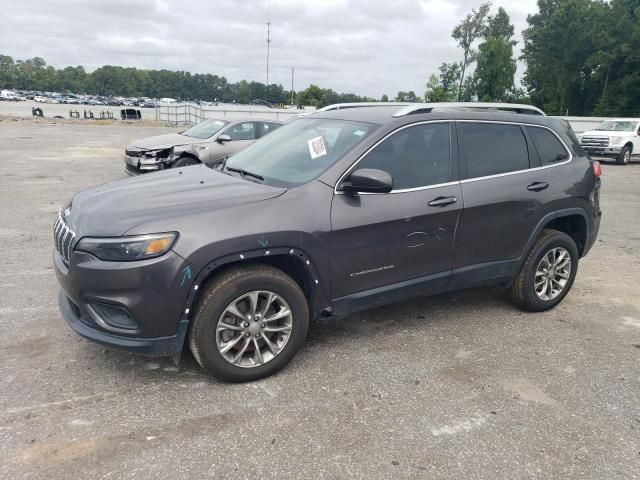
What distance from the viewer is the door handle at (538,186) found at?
4380 mm

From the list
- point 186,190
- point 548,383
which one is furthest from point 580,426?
point 186,190

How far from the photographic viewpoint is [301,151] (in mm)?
4008

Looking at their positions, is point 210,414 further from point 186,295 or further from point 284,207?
point 284,207

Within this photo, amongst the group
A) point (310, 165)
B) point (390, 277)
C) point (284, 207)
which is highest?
point (310, 165)

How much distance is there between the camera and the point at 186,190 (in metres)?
3.54

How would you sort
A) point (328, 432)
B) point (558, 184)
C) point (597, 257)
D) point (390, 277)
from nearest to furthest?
point (328, 432), point (390, 277), point (558, 184), point (597, 257)

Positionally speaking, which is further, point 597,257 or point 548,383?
point 597,257

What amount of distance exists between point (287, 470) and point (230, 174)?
7.47ft

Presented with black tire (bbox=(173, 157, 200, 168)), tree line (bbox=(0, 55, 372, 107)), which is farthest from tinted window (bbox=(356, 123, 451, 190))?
tree line (bbox=(0, 55, 372, 107))

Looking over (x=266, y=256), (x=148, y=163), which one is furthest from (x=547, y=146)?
(x=148, y=163)

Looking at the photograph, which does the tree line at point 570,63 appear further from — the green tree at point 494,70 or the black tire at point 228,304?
the black tire at point 228,304

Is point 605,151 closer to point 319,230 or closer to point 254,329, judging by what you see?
point 319,230

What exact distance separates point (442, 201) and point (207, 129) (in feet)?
28.5

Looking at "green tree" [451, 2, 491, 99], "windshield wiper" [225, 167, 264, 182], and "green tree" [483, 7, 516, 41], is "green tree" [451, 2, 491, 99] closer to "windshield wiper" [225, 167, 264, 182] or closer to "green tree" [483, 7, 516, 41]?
"green tree" [483, 7, 516, 41]
